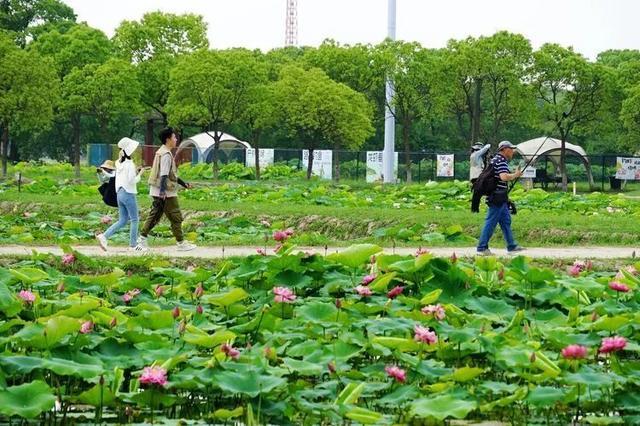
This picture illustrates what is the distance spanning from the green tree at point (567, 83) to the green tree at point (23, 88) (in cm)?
1737

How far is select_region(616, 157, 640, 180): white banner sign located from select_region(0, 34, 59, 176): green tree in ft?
68.5

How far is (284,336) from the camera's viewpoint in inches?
291

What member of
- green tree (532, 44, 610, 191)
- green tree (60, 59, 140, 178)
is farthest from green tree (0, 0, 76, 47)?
green tree (532, 44, 610, 191)

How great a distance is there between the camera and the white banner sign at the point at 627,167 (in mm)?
46197

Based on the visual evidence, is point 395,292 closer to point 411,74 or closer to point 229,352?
point 229,352

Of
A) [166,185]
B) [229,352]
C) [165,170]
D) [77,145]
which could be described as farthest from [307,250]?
[77,145]

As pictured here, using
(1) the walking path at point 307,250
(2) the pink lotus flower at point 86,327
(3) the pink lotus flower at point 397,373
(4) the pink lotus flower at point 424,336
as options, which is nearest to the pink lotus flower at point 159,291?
(2) the pink lotus flower at point 86,327

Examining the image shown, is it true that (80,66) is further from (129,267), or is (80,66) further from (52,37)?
(129,267)

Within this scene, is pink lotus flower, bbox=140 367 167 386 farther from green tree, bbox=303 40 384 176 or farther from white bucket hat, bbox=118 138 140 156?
green tree, bbox=303 40 384 176

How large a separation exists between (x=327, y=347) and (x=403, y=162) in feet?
157

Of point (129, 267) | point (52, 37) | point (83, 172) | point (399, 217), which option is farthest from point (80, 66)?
point (129, 267)

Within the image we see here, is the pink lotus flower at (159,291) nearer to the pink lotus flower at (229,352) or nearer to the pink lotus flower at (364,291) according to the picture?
the pink lotus flower at (364,291)

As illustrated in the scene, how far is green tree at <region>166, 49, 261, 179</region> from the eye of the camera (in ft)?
145

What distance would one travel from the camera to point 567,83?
45.8m
